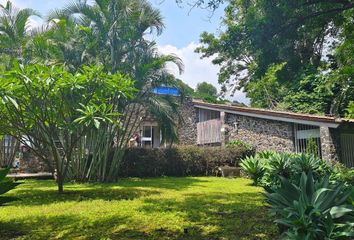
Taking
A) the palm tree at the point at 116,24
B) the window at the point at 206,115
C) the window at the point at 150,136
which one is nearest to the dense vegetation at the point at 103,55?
the palm tree at the point at 116,24

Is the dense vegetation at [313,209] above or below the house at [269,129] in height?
below

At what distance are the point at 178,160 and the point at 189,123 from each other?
29.5 ft

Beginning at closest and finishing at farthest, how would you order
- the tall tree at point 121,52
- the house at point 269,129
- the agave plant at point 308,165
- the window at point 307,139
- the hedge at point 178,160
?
the agave plant at point 308,165, the tall tree at point 121,52, the house at point 269,129, the window at point 307,139, the hedge at point 178,160

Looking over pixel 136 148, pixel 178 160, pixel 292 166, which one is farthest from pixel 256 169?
pixel 136 148

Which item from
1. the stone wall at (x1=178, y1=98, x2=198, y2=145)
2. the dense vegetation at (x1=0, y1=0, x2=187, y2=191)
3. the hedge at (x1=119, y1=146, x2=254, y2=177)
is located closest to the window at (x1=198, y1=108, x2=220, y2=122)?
the stone wall at (x1=178, y1=98, x2=198, y2=145)

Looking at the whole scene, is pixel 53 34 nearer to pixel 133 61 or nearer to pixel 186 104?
pixel 133 61

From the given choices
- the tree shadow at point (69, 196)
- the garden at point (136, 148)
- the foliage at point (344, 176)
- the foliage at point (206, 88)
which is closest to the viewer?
the garden at point (136, 148)

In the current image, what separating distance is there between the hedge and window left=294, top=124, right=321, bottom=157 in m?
3.27

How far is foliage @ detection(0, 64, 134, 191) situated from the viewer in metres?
7.76

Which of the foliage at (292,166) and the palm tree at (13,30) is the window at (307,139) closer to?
the foliage at (292,166)

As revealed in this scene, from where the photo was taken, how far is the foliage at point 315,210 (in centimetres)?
333

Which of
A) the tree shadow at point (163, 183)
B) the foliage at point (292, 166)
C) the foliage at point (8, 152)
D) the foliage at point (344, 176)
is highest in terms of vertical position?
the foliage at point (8, 152)

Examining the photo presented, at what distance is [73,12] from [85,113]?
8640 millimetres

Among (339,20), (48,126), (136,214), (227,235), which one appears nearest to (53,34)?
(48,126)
